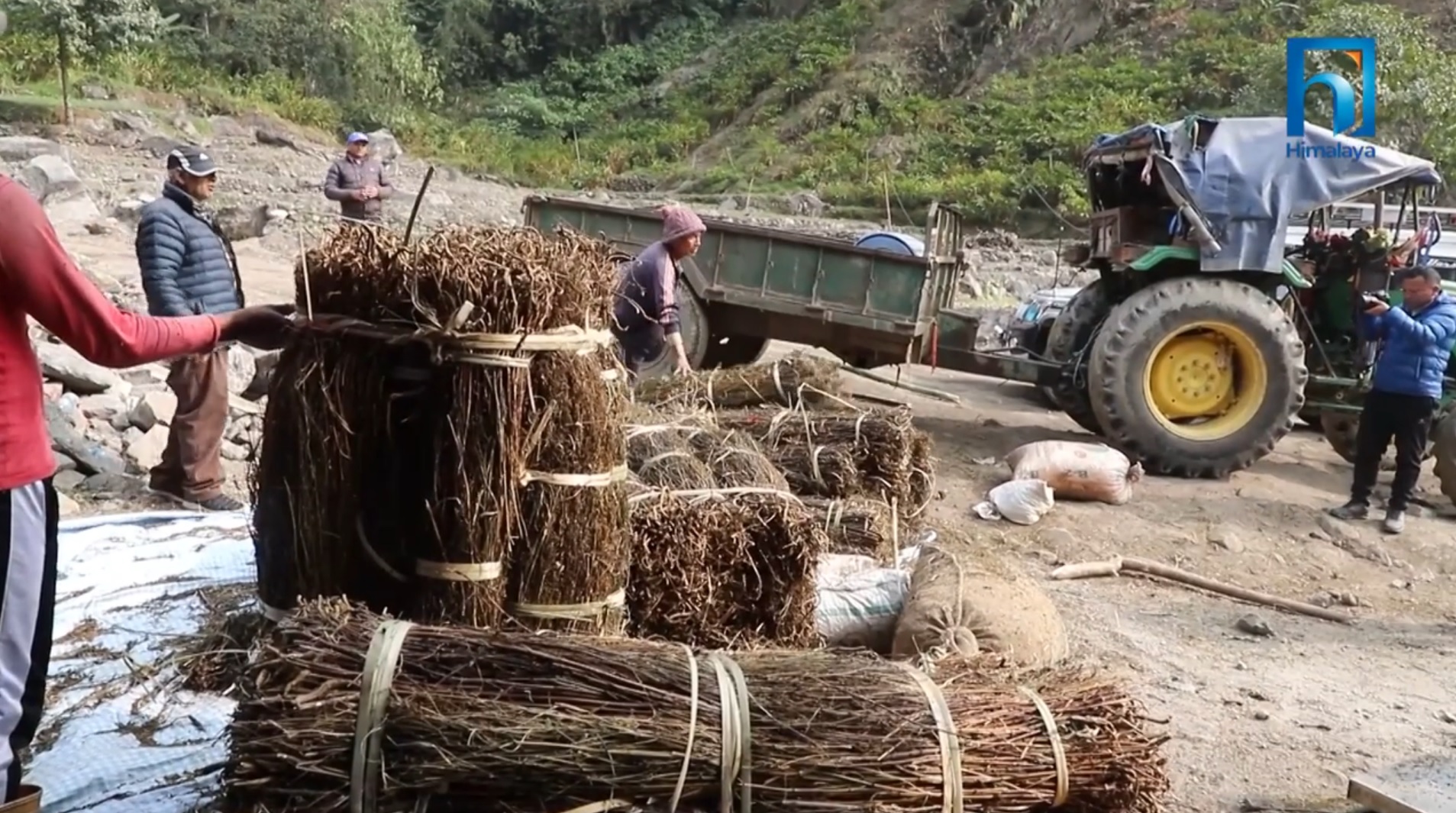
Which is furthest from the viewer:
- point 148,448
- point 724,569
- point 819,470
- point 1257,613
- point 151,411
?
point 151,411

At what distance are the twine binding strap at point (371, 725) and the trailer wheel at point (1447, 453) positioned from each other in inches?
292

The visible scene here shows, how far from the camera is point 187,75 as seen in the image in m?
26.0

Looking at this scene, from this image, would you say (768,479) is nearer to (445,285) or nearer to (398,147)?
(445,285)

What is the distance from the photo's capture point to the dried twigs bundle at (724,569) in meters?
3.60

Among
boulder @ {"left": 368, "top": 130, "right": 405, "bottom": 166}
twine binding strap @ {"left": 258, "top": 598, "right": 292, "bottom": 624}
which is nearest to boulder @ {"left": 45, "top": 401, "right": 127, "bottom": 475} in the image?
twine binding strap @ {"left": 258, "top": 598, "right": 292, "bottom": 624}

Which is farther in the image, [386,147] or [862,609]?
[386,147]

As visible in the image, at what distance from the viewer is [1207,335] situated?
8.34 meters

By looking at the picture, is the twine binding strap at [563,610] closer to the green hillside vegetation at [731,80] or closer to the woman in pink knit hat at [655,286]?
the woman in pink knit hat at [655,286]

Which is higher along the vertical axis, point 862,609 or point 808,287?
point 808,287

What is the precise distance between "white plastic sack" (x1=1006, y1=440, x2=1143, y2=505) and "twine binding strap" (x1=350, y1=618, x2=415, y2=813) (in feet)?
17.8

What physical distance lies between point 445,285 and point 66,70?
73.0 ft

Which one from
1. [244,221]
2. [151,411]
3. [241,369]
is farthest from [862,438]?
[244,221]

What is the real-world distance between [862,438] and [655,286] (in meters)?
1.44

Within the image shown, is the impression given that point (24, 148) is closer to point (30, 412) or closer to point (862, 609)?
point (862, 609)
